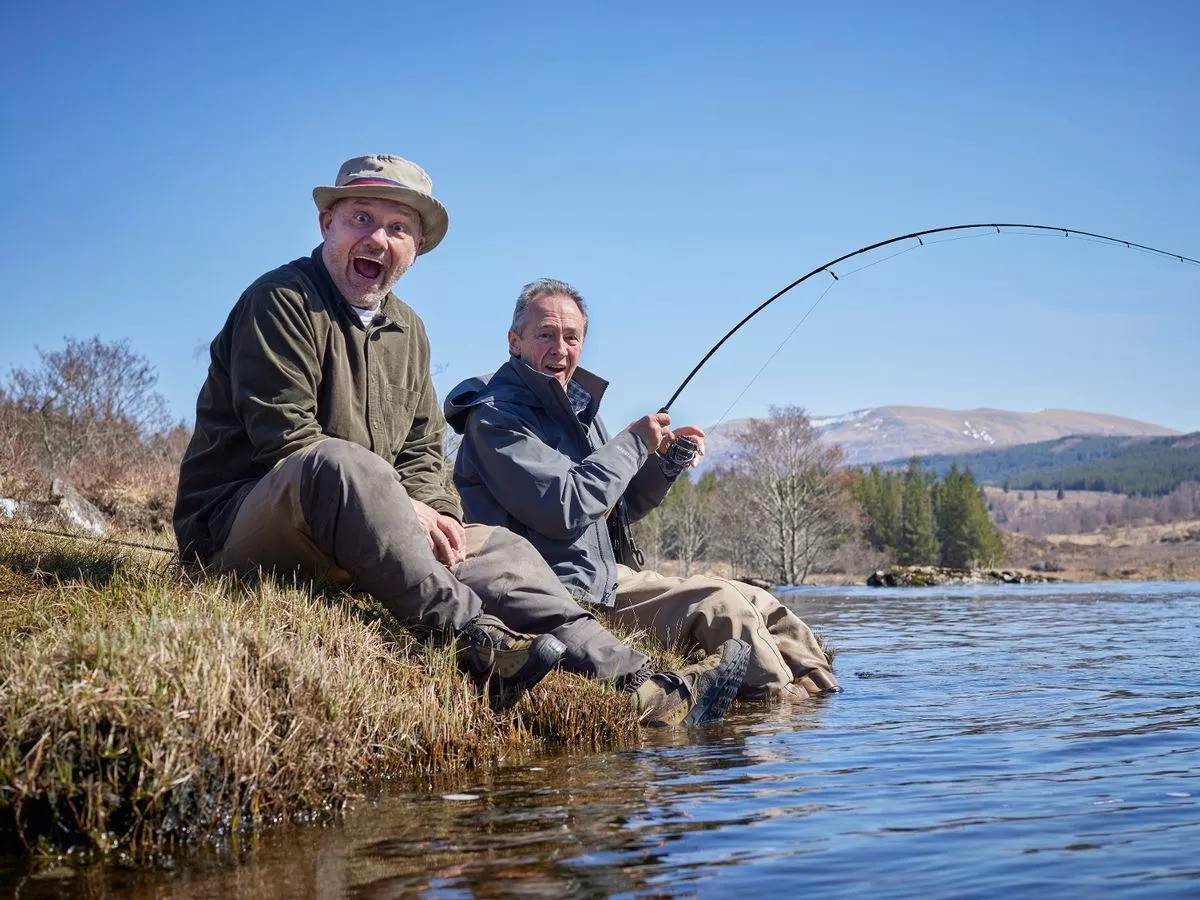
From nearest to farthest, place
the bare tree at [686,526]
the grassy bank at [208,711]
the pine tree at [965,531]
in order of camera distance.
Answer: the grassy bank at [208,711] → the bare tree at [686,526] → the pine tree at [965,531]

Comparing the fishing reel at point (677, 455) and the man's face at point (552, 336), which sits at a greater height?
the man's face at point (552, 336)

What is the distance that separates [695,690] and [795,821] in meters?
1.85

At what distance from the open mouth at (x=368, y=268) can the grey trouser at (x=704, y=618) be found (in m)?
2.06

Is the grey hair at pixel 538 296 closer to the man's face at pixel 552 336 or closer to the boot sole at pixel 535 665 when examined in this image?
the man's face at pixel 552 336

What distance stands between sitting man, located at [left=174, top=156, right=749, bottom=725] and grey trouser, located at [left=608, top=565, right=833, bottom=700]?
0.71m

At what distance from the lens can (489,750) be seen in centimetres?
414

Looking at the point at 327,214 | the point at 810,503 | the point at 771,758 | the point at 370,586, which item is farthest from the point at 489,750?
the point at 810,503

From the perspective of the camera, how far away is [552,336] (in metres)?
5.42

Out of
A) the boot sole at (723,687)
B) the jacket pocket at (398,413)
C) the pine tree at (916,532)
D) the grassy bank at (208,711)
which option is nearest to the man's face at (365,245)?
the jacket pocket at (398,413)

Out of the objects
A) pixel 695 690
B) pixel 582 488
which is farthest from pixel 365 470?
pixel 695 690

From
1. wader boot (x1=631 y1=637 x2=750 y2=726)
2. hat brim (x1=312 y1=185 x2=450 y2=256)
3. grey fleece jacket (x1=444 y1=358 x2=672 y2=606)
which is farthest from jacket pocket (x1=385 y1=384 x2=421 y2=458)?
wader boot (x1=631 y1=637 x2=750 y2=726)

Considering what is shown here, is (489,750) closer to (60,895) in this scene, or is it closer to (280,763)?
(280,763)

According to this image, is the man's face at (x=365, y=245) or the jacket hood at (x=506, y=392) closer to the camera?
the man's face at (x=365, y=245)

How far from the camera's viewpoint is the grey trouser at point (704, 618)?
568 cm
